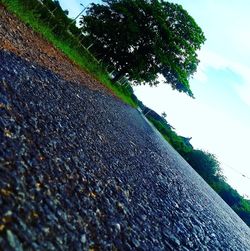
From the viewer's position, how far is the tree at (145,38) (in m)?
29.6

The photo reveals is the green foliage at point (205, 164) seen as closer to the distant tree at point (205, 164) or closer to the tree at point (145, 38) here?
the distant tree at point (205, 164)

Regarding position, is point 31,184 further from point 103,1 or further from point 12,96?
point 103,1

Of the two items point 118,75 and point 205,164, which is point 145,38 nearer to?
point 118,75

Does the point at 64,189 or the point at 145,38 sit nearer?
the point at 64,189

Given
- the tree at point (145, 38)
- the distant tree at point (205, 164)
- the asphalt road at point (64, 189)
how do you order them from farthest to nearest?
the distant tree at point (205, 164)
the tree at point (145, 38)
the asphalt road at point (64, 189)

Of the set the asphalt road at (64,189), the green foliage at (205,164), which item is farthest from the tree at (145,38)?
the asphalt road at (64,189)

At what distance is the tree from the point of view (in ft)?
97.2

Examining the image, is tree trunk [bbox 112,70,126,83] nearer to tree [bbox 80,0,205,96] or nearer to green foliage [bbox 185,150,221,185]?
tree [bbox 80,0,205,96]

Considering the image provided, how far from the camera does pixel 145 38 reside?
30203mm

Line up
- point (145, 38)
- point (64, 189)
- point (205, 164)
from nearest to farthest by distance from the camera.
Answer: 1. point (64, 189)
2. point (145, 38)
3. point (205, 164)

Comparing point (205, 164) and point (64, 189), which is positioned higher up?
point (205, 164)

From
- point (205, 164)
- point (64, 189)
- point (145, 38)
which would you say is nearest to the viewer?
point (64, 189)

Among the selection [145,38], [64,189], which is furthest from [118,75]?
[64,189]

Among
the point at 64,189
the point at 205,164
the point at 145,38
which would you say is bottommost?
the point at 64,189
